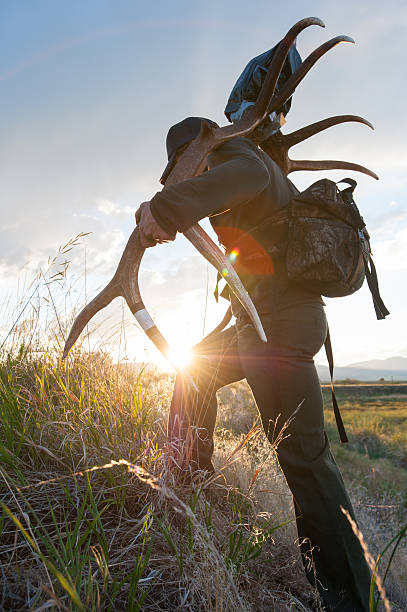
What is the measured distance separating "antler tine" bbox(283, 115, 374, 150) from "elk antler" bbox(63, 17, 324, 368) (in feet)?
2.22

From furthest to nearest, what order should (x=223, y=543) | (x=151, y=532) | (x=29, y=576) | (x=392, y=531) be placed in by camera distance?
1. (x=392, y=531)
2. (x=223, y=543)
3. (x=151, y=532)
4. (x=29, y=576)

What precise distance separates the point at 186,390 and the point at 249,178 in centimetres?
115

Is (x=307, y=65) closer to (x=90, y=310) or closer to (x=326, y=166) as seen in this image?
(x=326, y=166)

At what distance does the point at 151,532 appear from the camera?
160 cm

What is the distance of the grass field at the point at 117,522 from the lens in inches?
47.8

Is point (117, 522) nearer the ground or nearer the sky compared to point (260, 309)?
nearer the ground

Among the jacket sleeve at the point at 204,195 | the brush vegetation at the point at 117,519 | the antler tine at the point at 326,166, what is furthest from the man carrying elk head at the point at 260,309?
the antler tine at the point at 326,166

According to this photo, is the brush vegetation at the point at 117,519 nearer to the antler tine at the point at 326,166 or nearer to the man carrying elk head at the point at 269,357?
the man carrying elk head at the point at 269,357

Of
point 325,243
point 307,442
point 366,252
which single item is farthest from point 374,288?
point 307,442

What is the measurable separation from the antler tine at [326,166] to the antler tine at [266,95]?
0.76m

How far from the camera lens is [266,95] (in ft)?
6.50

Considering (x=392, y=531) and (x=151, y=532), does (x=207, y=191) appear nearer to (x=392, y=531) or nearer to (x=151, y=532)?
(x=151, y=532)

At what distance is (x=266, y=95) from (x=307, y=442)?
1.71 meters

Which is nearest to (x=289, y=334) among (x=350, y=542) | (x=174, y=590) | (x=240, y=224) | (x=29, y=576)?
(x=240, y=224)
